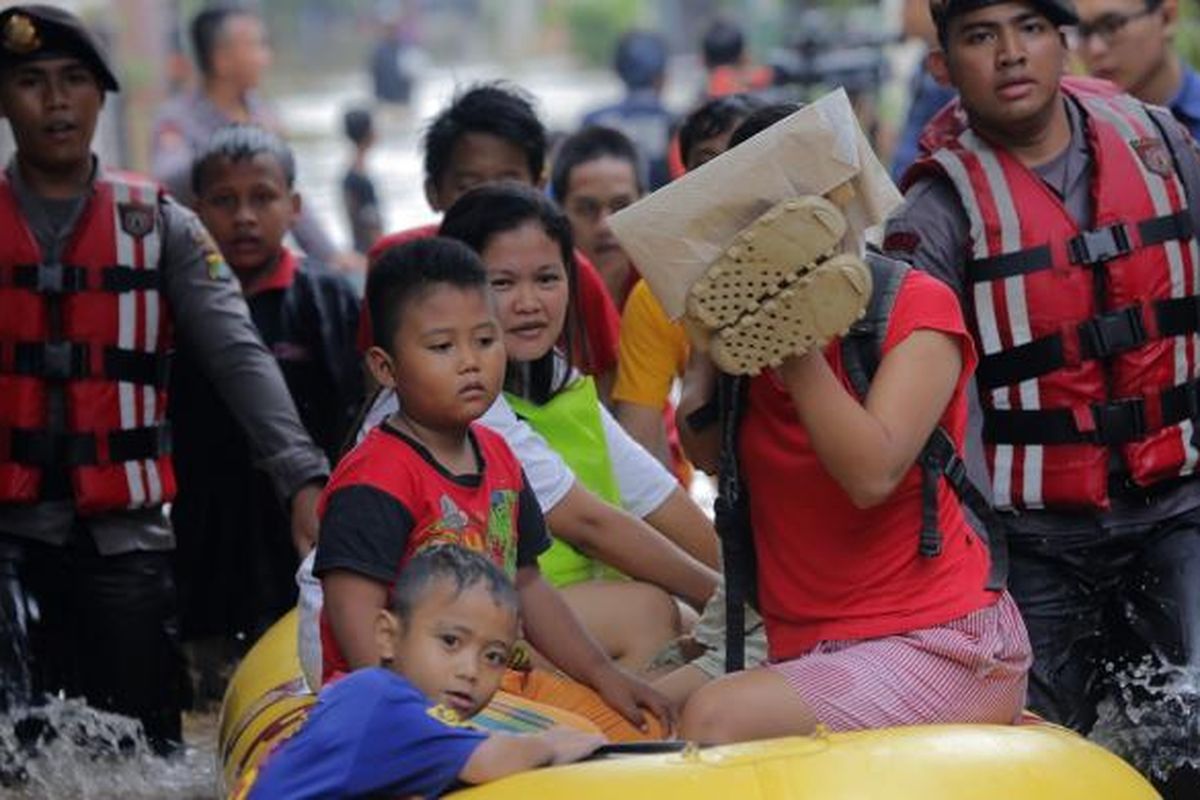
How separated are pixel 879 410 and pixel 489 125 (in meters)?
2.72

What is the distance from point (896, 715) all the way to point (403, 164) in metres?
25.6

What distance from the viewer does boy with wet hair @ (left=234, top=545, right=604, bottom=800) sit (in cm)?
420

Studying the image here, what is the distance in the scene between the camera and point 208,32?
1151 cm

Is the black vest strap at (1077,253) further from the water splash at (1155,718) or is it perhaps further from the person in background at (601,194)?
the person in background at (601,194)

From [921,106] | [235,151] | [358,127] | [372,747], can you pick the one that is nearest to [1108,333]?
[372,747]

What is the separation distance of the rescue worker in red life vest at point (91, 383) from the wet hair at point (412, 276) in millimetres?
1648

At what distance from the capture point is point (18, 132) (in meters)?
6.74

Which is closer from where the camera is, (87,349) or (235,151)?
(87,349)

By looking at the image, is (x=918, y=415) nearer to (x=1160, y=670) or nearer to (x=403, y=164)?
(x=1160, y=670)

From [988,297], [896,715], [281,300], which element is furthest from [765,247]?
[281,300]

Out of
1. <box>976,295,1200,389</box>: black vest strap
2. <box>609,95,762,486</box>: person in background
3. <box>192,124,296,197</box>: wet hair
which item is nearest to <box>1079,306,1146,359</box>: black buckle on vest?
<box>976,295,1200,389</box>: black vest strap

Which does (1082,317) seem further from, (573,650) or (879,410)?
(573,650)

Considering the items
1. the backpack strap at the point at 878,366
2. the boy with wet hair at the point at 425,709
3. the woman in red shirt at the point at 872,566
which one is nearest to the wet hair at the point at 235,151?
the woman in red shirt at the point at 872,566

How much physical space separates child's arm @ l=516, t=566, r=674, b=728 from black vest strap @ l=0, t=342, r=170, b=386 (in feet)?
6.44
